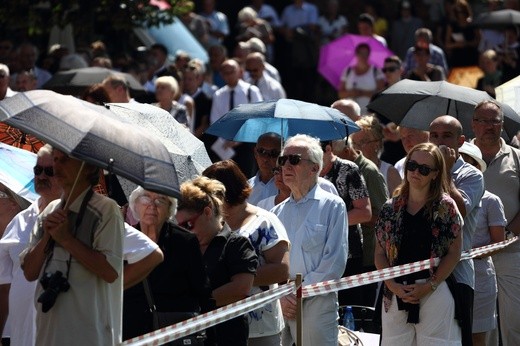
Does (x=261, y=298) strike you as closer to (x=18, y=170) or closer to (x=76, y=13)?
(x=18, y=170)

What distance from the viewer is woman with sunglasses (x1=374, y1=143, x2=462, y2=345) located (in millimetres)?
9195

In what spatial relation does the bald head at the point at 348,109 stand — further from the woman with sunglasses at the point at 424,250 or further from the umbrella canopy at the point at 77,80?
the woman with sunglasses at the point at 424,250

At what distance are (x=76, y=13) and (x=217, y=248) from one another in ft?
35.4

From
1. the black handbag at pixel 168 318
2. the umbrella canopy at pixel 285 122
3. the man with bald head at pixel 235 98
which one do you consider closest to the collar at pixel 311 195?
the umbrella canopy at pixel 285 122

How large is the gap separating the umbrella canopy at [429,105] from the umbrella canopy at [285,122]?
0.75m

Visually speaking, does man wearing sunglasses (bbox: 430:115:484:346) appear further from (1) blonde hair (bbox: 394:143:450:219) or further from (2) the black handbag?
(2) the black handbag

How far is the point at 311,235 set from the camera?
30.6 ft

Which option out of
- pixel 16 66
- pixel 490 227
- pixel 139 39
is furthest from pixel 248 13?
pixel 490 227

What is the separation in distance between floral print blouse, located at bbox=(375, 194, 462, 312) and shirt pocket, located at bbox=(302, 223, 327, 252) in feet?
1.33

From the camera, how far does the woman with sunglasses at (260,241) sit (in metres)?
8.73

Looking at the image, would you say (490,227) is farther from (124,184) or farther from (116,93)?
(116,93)

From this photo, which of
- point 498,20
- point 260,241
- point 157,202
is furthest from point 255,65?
point 157,202

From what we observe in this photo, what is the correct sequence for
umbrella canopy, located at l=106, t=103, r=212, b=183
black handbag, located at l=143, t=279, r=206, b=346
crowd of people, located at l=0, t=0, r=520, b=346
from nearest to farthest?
1. crowd of people, located at l=0, t=0, r=520, b=346
2. black handbag, located at l=143, t=279, r=206, b=346
3. umbrella canopy, located at l=106, t=103, r=212, b=183

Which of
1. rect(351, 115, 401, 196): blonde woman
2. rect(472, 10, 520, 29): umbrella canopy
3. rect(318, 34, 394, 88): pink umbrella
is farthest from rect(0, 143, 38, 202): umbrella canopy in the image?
rect(472, 10, 520, 29): umbrella canopy
